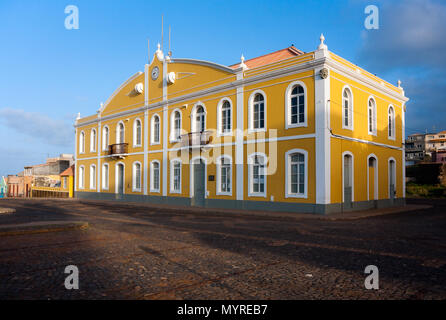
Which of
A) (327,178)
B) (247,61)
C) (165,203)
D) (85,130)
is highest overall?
(247,61)

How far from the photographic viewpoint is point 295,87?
19.0 metres

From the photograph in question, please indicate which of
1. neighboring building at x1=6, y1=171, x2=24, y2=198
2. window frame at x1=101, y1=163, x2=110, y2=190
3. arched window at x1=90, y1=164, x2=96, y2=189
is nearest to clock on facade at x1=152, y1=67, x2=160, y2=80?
window frame at x1=101, y1=163, x2=110, y2=190

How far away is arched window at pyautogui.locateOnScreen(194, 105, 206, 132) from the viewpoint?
936 inches

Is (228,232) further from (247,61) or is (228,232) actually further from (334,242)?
(247,61)

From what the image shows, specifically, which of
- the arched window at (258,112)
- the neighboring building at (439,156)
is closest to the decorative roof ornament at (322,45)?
the arched window at (258,112)

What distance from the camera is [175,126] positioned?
2588cm

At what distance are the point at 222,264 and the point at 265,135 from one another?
13.9 meters

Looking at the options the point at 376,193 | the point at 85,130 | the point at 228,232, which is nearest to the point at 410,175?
the point at 376,193

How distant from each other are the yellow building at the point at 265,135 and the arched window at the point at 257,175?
54 millimetres

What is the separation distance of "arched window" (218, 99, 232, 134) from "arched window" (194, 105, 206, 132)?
5.17 feet

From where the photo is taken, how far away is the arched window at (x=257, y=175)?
19891 millimetres

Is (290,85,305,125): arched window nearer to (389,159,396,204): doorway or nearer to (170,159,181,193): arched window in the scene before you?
(389,159,396,204): doorway

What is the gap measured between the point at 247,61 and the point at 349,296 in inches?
891

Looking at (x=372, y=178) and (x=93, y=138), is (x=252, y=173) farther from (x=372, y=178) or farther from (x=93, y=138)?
(x=93, y=138)
